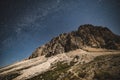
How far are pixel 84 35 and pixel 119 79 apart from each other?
394 feet

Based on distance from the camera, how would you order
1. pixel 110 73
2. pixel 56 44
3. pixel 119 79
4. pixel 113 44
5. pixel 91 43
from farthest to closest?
pixel 56 44 → pixel 91 43 → pixel 113 44 → pixel 110 73 → pixel 119 79

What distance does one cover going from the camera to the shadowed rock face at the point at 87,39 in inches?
5910

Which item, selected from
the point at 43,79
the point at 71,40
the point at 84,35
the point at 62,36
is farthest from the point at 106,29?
the point at 43,79

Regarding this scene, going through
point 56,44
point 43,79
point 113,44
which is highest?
point 56,44

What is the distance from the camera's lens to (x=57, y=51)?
168 meters

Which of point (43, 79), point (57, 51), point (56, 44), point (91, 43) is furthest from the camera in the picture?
point (56, 44)

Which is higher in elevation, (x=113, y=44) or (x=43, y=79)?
(x=113, y=44)

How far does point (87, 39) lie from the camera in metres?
162

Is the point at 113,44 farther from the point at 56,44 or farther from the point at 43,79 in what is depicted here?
the point at 43,79

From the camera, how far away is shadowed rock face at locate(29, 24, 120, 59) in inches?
5910

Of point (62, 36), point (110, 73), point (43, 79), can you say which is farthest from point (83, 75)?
point (62, 36)

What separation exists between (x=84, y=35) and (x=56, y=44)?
33.3 meters

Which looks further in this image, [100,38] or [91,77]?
[100,38]

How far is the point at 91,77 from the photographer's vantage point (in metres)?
60.2
